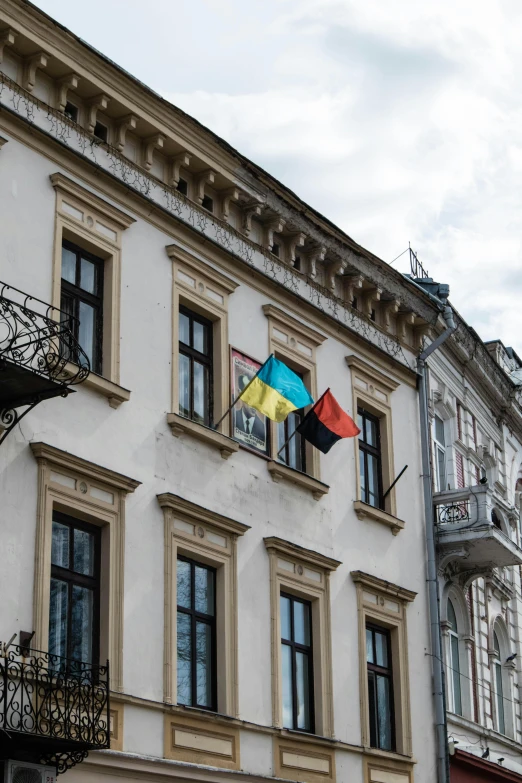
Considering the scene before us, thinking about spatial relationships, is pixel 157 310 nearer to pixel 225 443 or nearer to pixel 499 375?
pixel 225 443

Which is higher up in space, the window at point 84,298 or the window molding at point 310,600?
the window at point 84,298

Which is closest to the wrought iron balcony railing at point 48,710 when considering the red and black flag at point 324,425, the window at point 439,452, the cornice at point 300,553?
the cornice at point 300,553

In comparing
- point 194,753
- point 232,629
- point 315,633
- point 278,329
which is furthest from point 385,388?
point 194,753

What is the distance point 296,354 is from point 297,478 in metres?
2.09

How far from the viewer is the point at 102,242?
55.7 ft

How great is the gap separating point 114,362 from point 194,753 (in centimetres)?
472

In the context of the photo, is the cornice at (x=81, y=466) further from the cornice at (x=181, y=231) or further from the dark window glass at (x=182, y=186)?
the dark window glass at (x=182, y=186)

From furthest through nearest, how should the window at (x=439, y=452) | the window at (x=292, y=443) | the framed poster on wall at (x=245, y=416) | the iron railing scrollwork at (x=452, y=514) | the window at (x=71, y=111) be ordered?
the window at (x=439, y=452) → the iron railing scrollwork at (x=452, y=514) → the window at (x=292, y=443) → the framed poster on wall at (x=245, y=416) → the window at (x=71, y=111)

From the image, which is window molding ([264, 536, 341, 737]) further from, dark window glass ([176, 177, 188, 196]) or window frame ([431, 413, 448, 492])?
window frame ([431, 413, 448, 492])

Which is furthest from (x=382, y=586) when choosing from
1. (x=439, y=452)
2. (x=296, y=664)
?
(x=439, y=452)

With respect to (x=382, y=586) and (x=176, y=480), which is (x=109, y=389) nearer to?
(x=176, y=480)

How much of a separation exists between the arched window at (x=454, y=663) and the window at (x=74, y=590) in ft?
31.3

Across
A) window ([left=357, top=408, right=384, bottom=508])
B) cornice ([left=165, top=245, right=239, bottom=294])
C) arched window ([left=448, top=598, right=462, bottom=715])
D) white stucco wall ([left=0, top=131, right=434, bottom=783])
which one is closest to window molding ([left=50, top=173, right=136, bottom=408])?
white stucco wall ([left=0, top=131, right=434, bottom=783])

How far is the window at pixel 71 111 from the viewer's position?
1700cm
